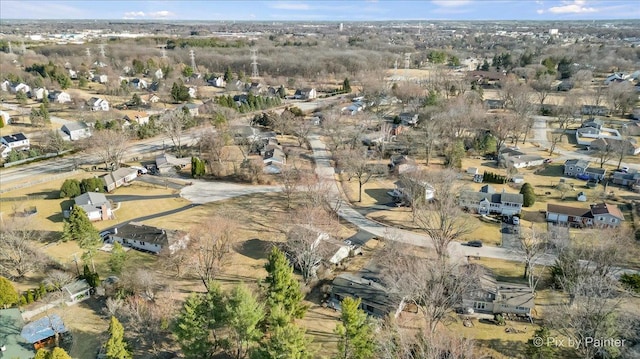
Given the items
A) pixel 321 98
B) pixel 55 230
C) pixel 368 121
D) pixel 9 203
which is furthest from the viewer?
pixel 321 98

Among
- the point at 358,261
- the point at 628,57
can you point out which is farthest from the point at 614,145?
the point at 628,57

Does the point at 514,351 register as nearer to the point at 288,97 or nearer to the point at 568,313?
the point at 568,313

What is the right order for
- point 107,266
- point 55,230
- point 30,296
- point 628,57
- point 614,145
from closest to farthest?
point 30,296 → point 107,266 → point 55,230 → point 614,145 → point 628,57

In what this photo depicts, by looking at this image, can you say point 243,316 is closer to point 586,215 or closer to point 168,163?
point 586,215

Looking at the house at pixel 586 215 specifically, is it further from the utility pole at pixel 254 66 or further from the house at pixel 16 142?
the utility pole at pixel 254 66

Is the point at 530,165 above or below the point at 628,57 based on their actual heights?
below

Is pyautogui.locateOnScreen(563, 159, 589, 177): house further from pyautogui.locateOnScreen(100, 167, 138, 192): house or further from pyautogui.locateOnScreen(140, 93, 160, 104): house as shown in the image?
pyautogui.locateOnScreen(140, 93, 160, 104): house

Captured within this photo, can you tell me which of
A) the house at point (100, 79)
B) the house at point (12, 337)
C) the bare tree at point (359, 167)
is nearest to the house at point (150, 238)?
the house at point (12, 337)
